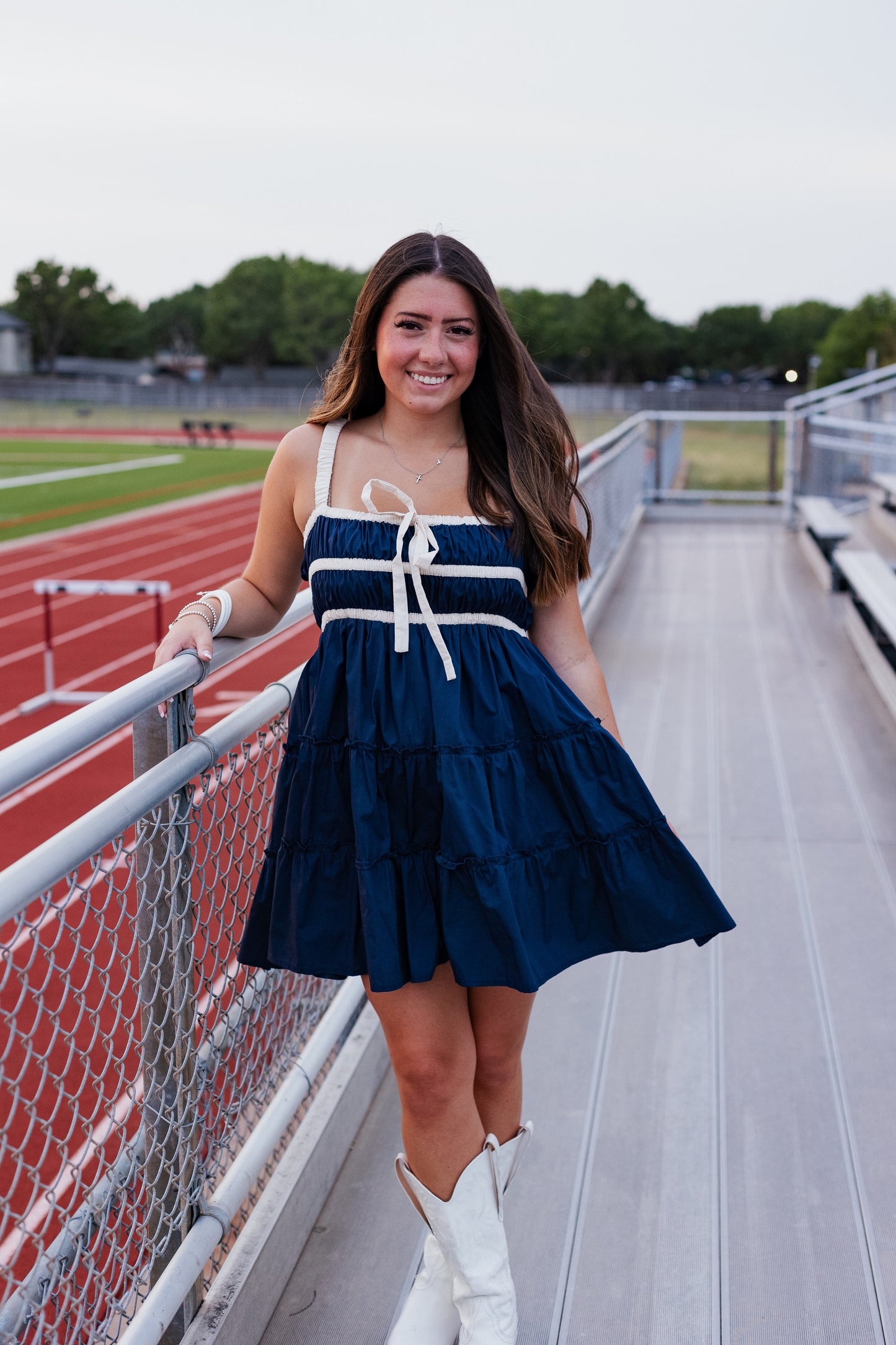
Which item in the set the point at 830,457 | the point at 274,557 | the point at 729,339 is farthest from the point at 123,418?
the point at 729,339

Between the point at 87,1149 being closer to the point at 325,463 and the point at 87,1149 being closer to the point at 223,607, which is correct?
the point at 223,607

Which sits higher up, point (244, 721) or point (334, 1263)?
point (244, 721)

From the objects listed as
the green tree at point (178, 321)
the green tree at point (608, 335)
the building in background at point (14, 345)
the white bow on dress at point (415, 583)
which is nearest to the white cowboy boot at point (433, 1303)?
the white bow on dress at point (415, 583)

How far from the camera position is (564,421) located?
1.97 m

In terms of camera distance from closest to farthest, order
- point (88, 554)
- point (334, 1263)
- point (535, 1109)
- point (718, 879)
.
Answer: point (334, 1263), point (535, 1109), point (718, 879), point (88, 554)

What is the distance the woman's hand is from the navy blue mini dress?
0.50 feet

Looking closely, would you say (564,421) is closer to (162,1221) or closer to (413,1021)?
(413,1021)

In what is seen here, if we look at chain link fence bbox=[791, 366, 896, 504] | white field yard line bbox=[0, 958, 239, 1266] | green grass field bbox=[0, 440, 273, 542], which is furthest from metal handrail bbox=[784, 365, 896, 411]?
white field yard line bbox=[0, 958, 239, 1266]

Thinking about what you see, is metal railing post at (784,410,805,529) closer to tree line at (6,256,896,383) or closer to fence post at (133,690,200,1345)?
fence post at (133,690,200,1345)

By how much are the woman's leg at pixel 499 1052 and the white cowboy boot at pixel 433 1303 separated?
0.05m

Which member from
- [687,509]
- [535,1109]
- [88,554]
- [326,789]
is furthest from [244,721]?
[88,554]

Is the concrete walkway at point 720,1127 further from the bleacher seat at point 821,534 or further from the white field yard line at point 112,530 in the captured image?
the white field yard line at point 112,530

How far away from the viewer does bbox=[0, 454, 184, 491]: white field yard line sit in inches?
1037

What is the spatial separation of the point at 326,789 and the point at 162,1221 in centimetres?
65
